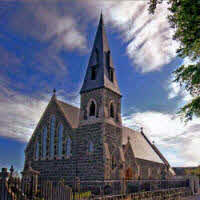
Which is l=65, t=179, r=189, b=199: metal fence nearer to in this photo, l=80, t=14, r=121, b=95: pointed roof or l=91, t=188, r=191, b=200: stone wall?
l=91, t=188, r=191, b=200: stone wall

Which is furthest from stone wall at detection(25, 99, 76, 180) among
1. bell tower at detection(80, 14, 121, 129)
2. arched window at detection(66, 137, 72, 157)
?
bell tower at detection(80, 14, 121, 129)

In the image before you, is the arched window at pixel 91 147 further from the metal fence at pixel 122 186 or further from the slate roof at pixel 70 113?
the metal fence at pixel 122 186

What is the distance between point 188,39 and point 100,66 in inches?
648

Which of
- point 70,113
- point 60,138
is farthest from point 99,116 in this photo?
point 60,138

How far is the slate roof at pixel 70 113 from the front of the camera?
95.5 ft

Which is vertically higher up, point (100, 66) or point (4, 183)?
point (100, 66)

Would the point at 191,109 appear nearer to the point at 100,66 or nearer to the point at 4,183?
the point at 4,183

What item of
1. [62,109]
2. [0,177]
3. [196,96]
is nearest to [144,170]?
[62,109]

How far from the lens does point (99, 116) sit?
26953 mm

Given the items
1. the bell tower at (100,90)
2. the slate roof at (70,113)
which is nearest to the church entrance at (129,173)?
the bell tower at (100,90)

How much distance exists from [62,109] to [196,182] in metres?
15.5

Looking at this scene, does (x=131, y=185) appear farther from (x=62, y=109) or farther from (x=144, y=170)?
(x=144, y=170)

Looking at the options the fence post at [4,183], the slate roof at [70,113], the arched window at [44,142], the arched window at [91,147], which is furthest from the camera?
the arched window at [44,142]

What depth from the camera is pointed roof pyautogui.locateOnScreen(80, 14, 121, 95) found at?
2855 centimetres
